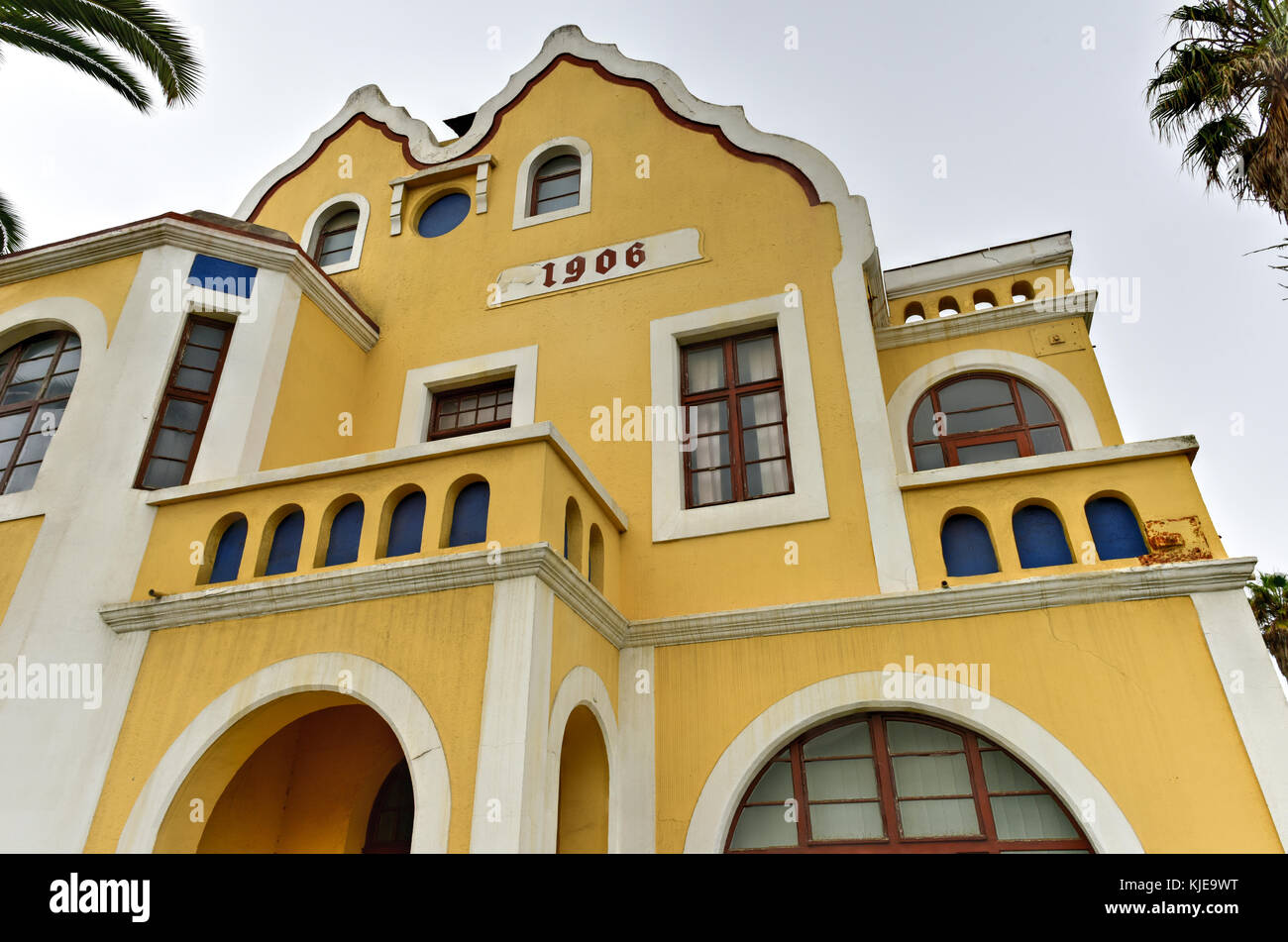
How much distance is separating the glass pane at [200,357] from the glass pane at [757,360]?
4.93 meters

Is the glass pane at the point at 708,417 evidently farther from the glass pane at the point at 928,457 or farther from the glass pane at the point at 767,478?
the glass pane at the point at 928,457

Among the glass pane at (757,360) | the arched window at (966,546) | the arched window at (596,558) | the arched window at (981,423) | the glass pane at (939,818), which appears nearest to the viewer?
the glass pane at (939,818)

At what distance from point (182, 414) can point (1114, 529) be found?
7.70m

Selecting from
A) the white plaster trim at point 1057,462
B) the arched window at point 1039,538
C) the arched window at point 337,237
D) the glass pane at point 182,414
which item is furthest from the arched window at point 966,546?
the arched window at point 337,237

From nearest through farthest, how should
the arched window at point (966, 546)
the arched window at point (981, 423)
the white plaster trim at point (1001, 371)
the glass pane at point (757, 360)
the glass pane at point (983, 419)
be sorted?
the arched window at point (966, 546) < the glass pane at point (757, 360) < the white plaster trim at point (1001, 371) < the arched window at point (981, 423) < the glass pane at point (983, 419)

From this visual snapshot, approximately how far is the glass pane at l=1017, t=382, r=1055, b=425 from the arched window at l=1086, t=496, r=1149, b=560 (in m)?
2.36

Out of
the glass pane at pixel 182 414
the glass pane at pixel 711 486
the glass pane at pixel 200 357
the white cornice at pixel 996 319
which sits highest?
the white cornice at pixel 996 319

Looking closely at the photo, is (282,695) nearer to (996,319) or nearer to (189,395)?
(189,395)

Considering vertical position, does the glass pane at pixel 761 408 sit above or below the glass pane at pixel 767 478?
above

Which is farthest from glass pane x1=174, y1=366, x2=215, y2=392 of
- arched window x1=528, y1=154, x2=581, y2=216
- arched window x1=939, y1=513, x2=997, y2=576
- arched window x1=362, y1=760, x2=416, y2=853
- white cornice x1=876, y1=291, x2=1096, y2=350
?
white cornice x1=876, y1=291, x2=1096, y2=350

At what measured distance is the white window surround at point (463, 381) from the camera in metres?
8.37

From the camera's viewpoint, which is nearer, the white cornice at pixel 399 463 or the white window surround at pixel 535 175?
the white cornice at pixel 399 463

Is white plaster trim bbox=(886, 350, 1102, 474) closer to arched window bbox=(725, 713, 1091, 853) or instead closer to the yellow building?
the yellow building

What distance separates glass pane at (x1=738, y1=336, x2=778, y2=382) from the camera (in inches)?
310
